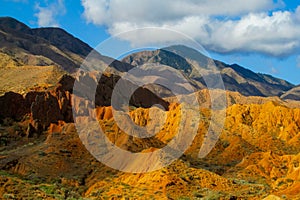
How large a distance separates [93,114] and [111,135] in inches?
906

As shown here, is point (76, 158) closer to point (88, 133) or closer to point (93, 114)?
point (88, 133)

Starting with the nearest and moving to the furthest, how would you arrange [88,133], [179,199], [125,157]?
1. [179,199]
2. [125,157]
3. [88,133]

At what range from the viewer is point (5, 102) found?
9162cm

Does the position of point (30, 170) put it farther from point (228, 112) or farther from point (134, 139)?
point (228, 112)

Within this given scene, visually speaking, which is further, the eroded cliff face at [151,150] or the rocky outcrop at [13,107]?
the rocky outcrop at [13,107]

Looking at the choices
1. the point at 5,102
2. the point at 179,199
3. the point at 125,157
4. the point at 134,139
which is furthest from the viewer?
the point at 5,102

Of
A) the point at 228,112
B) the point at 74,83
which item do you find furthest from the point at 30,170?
the point at 228,112

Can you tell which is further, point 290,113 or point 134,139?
point 290,113

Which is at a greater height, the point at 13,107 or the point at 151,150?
the point at 13,107

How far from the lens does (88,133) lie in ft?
234

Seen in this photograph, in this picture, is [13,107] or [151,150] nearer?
[151,150]

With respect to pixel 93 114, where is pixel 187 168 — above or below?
below

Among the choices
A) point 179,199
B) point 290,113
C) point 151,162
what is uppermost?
point 290,113

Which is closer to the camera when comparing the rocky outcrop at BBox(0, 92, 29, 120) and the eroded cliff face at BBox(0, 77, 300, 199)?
the eroded cliff face at BBox(0, 77, 300, 199)
